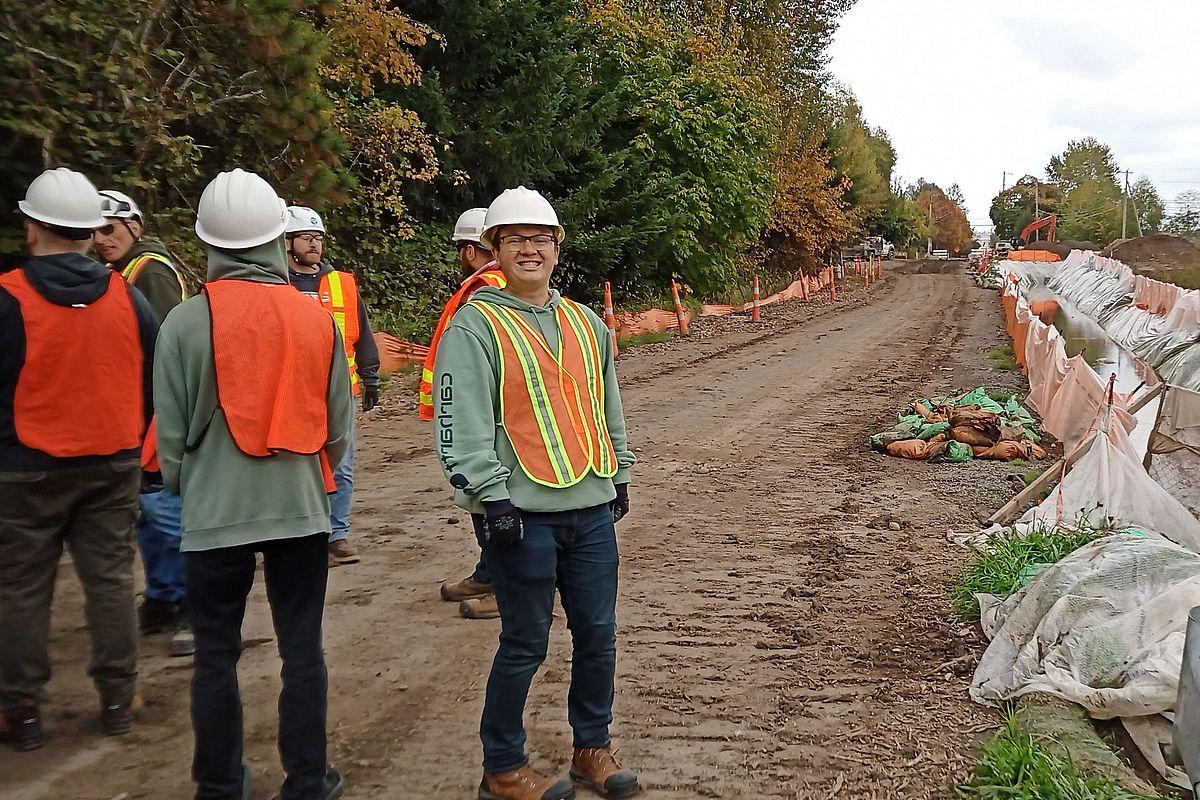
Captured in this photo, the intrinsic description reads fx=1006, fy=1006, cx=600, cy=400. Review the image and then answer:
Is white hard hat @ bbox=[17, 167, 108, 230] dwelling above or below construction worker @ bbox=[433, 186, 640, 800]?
above

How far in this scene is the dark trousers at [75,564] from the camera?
12.0ft

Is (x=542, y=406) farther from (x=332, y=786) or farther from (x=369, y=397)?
(x=369, y=397)

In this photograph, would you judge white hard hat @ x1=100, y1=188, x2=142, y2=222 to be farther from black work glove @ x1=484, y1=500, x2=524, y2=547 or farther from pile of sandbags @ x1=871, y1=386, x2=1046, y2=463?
pile of sandbags @ x1=871, y1=386, x2=1046, y2=463

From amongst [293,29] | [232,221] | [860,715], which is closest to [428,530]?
[860,715]

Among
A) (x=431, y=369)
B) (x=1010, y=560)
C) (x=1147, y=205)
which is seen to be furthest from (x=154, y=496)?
(x=1147, y=205)

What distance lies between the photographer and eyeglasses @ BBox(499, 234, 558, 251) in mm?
3273

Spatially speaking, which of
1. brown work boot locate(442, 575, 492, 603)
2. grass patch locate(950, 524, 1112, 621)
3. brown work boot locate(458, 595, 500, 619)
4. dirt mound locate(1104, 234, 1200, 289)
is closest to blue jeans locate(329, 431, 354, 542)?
brown work boot locate(442, 575, 492, 603)

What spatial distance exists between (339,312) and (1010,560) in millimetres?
3989

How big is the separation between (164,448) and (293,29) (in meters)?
7.93

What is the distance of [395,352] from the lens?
13984 millimetres

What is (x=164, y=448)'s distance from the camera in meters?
3.05

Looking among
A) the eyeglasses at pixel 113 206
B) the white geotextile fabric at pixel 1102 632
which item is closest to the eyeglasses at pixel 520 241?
the eyeglasses at pixel 113 206

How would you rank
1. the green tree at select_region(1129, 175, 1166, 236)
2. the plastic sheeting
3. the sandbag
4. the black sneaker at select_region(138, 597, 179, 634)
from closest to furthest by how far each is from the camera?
the black sneaker at select_region(138, 597, 179, 634), the plastic sheeting, the sandbag, the green tree at select_region(1129, 175, 1166, 236)

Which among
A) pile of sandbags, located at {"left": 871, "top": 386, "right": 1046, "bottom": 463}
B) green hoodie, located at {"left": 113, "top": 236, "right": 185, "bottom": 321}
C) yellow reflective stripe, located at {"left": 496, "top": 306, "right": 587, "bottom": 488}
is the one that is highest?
green hoodie, located at {"left": 113, "top": 236, "right": 185, "bottom": 321}
